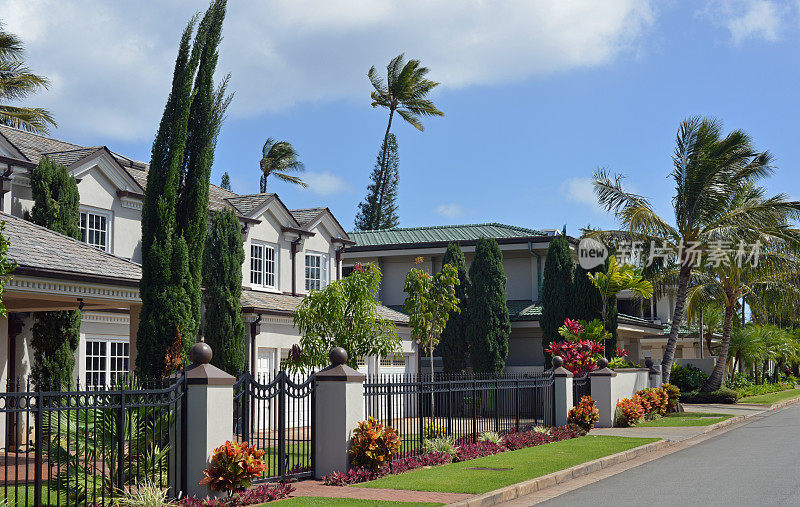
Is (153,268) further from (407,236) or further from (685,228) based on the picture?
(407,236)

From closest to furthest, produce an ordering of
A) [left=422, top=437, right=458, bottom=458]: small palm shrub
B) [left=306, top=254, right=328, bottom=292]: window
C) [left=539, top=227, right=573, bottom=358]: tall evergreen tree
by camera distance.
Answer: [left=422, top=437, right=458, bottom=458]: small palm shrub
[left=306, top=254, right=328, bottom=292]: window
[left=539, top=227, right=573, bottom=358]: tall evergreen tree

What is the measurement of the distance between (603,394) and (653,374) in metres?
6.68

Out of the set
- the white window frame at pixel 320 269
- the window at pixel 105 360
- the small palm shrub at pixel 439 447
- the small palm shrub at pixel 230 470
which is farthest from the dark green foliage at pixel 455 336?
the small palm shrub at pixel 230 470

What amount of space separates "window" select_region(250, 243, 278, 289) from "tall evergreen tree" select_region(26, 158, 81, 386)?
8.53 m

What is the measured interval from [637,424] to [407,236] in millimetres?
16581

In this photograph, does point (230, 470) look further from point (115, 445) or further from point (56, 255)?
point (56, 255)

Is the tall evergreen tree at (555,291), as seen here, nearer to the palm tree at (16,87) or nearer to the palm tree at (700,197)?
the palm tree at (700,197)

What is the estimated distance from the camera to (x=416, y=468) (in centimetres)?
1477

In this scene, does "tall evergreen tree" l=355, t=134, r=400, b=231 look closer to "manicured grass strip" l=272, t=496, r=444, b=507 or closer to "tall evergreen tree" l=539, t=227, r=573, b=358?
"tall evergreen tree" l=539, t=227, r=573, b=358

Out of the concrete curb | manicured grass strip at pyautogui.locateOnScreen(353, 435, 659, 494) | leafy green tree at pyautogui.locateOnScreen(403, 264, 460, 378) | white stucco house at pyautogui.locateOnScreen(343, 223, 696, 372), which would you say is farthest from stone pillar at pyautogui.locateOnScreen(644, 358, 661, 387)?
manicured grass strip at pyautogui.locateOnScreen(353, 435, 659, 494)

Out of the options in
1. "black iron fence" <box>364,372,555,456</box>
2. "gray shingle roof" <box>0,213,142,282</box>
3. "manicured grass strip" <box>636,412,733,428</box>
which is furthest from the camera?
"manicured grass strip" <box>636,412,733,428</box>

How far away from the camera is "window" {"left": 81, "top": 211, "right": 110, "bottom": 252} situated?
66.6 feet

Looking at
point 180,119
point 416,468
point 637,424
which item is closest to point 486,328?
point 637,424

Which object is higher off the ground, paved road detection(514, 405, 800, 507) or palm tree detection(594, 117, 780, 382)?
palm tree detection(594, 117, 780, 382)
